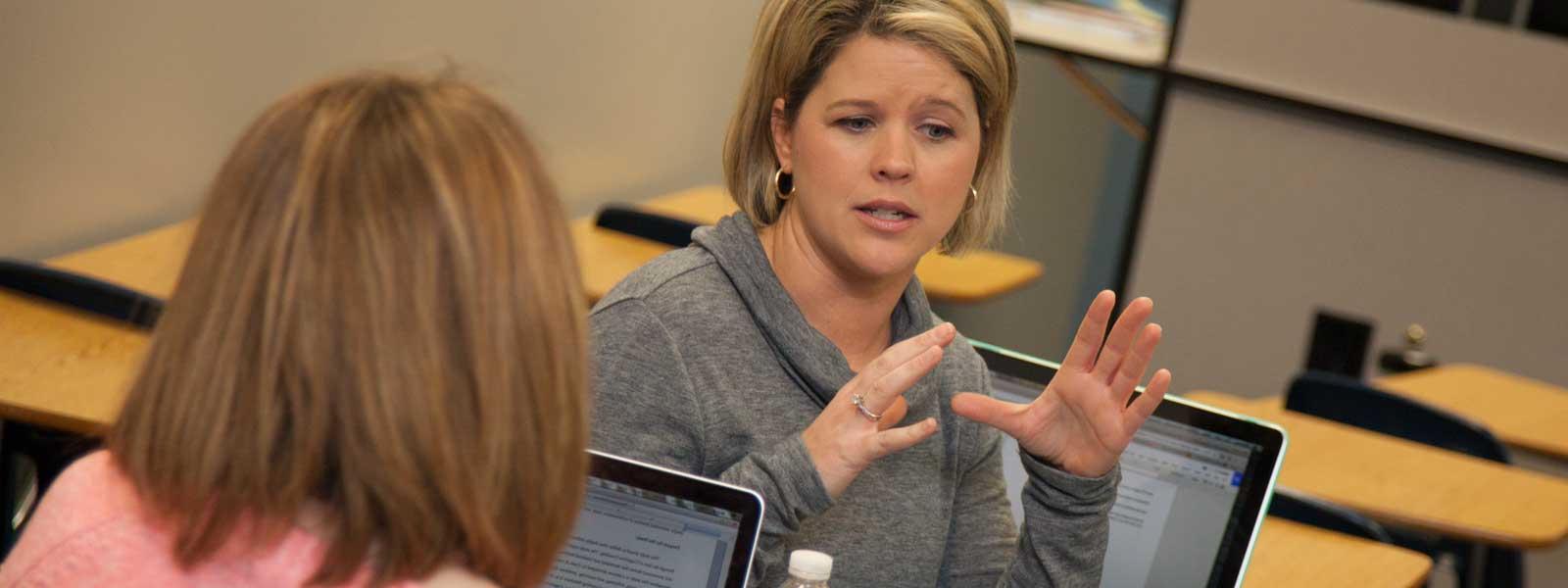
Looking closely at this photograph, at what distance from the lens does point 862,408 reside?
146cm

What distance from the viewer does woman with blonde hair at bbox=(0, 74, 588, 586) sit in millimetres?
822

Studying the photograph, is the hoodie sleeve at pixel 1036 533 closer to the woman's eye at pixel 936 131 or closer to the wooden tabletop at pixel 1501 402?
the woman's eye at pixel 936 131

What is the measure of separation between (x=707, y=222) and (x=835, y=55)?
272 centimetres

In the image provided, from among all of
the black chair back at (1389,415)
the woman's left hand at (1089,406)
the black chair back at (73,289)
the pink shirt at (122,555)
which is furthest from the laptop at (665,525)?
the black chair back at (1389,415)

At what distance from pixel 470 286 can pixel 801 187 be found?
93cm

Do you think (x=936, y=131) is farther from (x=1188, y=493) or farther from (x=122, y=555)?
(x=122, y=555)

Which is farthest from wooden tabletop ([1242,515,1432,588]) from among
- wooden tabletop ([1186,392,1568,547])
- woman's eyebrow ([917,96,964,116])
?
woman's eyebrow ([917,96,964,116])

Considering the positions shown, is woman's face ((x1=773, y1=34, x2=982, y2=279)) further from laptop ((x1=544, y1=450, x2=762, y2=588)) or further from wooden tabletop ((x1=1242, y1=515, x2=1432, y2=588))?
wooden tabletop ((x1=1242, y1=515, x2=1432, y2=588))

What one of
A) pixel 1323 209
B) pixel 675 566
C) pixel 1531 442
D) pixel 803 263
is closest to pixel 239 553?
pixel 675 566

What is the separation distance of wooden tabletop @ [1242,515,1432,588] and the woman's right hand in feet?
3.45

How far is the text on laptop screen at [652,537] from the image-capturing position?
1.33 meters

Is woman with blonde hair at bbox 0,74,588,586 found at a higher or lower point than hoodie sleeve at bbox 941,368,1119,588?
higher

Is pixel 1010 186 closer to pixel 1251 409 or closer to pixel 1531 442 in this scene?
pixel 1251 409

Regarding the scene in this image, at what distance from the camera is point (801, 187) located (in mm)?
1738
